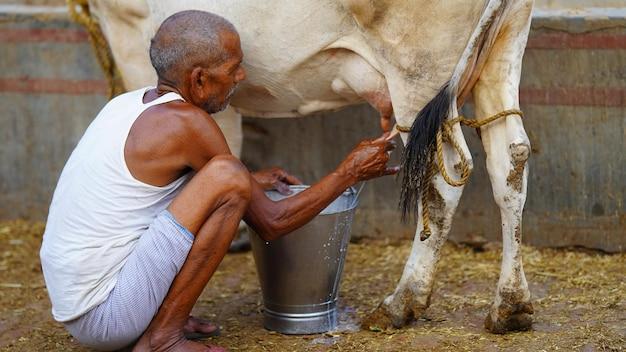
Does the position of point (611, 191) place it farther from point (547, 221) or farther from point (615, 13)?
point (615, 13)

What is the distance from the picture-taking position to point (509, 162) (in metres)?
3.96

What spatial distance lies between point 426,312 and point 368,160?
2.91 feet

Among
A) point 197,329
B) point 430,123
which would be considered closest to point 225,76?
point 430,123

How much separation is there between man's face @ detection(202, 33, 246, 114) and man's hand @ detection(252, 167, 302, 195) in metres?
0.42

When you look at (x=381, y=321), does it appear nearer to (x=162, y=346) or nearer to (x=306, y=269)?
(x=306, y=269)

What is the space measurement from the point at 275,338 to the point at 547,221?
169cm

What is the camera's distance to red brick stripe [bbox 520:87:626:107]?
4949 mm

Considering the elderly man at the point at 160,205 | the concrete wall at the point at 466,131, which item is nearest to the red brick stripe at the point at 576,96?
the concrete wall at the point at 466,131

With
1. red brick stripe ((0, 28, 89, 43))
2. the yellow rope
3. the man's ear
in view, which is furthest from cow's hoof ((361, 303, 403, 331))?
red brick stripe ((0, 28, 89, 43))

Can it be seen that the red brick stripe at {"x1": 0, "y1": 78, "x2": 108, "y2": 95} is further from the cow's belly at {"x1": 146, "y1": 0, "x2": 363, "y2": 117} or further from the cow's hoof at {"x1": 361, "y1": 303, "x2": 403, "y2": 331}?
the cow's hoof at {"x1": 361, "y1": 303, "x2": 403, "y2": 331}

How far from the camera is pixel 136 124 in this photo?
11.8 feet

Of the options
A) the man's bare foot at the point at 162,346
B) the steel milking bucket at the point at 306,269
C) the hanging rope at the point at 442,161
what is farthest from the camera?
the steel milking bucket at the point at 306,269

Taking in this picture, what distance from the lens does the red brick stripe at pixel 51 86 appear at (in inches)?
230

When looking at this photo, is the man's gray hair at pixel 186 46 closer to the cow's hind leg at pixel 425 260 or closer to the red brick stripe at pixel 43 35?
the cow's hind leg at pixel 425 260
